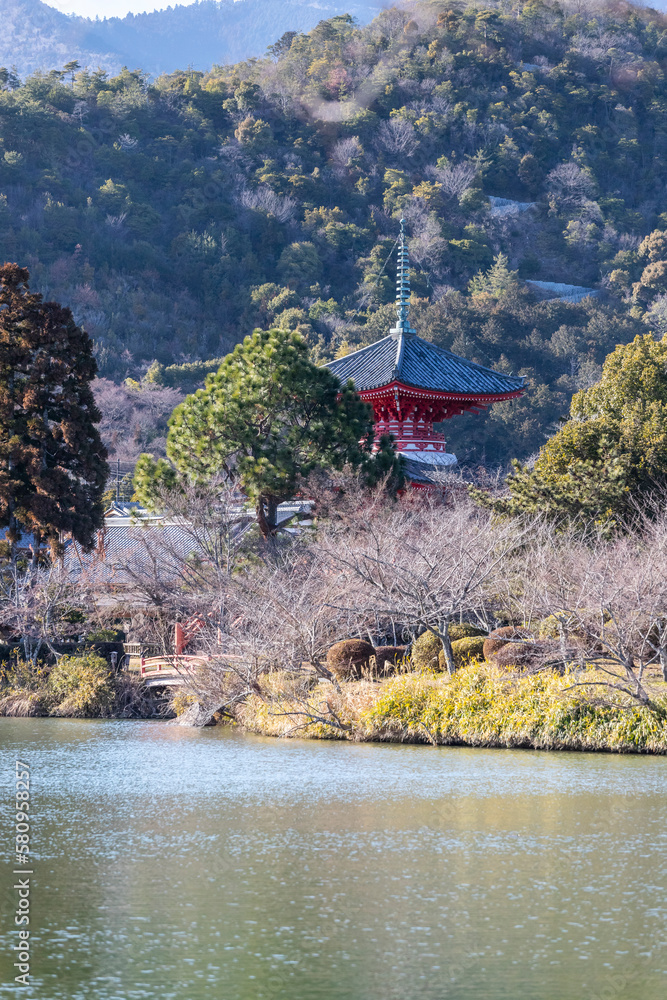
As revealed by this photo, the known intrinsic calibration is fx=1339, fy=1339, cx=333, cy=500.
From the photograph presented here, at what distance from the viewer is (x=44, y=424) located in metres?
26.9

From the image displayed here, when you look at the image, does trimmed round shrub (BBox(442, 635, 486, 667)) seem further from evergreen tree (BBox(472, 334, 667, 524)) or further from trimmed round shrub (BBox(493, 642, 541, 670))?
evergreen tree (BBox(472, 334, 667, 524))

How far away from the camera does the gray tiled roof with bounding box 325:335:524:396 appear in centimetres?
3469

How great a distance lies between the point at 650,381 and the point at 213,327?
42.6 metres

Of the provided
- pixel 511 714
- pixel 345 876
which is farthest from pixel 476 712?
pixel 345 876

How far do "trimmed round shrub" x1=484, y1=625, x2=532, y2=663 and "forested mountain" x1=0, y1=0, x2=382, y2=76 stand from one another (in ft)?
414

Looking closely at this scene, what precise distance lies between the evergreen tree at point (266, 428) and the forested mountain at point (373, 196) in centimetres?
3007

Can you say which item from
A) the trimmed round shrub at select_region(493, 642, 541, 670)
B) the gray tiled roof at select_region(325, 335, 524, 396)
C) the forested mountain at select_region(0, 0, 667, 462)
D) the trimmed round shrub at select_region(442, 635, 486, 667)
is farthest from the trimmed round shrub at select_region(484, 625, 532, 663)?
the forested mountain at select_region(0, 0, 667, 462)

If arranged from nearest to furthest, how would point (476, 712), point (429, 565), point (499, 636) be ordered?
point (476, 712) < point (499, 636) < point (429, 565)

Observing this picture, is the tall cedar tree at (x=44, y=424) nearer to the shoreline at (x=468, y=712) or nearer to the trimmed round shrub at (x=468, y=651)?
the shoreline at (x=468, y=712)

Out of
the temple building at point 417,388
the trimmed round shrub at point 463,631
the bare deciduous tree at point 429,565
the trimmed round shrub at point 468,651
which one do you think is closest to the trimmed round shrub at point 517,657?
the bare deciduous tree at point 429,565

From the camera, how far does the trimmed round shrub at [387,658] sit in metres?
22.7

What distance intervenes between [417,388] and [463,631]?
11.6 m

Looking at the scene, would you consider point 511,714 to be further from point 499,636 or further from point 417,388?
point 417,388

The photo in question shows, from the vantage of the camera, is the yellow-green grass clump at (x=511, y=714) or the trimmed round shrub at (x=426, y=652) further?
the trimmed round shrub at (x=426, y=652)
